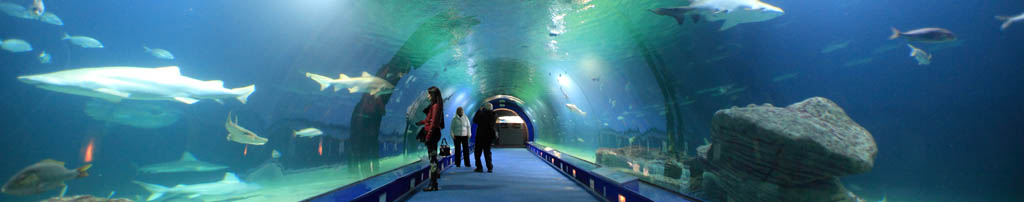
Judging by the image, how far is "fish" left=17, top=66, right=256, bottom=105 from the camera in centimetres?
219

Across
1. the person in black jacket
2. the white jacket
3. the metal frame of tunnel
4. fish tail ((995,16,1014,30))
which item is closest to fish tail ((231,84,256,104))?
the white jacket

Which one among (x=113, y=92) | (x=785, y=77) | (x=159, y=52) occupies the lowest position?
(x=113, y=92)

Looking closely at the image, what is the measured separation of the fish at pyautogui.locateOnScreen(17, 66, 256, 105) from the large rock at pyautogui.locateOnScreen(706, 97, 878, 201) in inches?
179

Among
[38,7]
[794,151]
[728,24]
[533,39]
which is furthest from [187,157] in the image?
[728,24]

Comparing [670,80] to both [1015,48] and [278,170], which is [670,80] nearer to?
[1015,48]

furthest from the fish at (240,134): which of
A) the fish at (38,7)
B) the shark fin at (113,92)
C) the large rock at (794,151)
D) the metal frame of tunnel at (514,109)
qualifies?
the metal frame of tunnel at (514,109)

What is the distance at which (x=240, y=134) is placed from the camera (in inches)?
151

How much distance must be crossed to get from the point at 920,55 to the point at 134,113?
17.4 ft

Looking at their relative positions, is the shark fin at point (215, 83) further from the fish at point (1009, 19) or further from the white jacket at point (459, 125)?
the fish at point (1009, 19)

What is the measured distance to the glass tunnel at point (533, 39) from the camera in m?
2.16

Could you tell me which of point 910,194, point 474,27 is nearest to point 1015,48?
point 910,194

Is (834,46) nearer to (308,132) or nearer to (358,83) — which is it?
(358,83)

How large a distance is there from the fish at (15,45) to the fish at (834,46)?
4974 millimetres

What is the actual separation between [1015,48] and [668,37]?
278cm
